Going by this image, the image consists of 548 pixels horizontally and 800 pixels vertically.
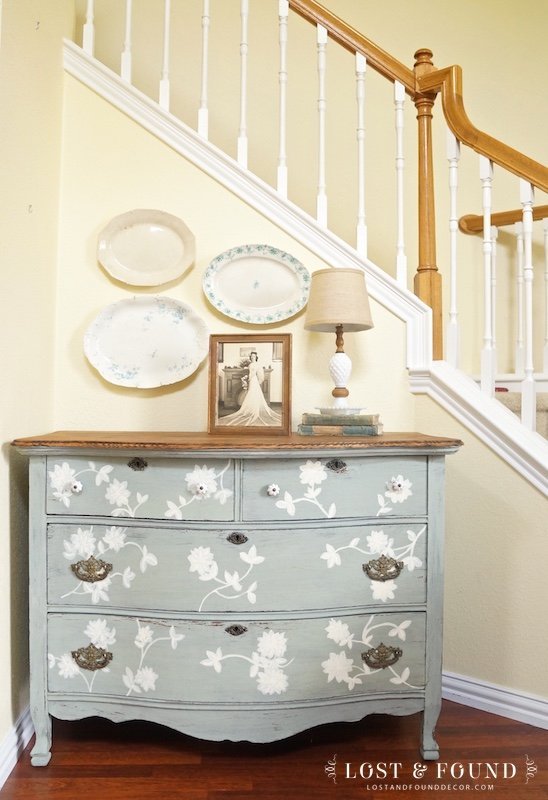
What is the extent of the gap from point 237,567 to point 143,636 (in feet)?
1.06

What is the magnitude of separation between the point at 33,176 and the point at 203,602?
4.52ft

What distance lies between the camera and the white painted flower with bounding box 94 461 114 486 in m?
1.66

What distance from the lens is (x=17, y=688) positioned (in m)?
1.75

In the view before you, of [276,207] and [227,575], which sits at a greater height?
[276,207]

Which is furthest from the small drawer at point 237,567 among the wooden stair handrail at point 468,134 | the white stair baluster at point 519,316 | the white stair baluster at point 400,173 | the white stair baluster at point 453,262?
the white stair baluster at point 519,316

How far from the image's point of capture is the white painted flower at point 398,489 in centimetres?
168

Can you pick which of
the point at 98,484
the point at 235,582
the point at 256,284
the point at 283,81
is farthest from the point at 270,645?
the point at 283,81

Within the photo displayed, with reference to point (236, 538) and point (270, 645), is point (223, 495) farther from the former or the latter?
point (270, 645)

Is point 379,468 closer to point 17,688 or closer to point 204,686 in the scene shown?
point 204,686

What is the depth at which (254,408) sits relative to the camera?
6.22ft

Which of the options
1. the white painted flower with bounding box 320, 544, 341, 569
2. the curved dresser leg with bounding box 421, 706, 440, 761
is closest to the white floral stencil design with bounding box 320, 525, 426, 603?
the white painted flower with bounding box 320, 544, 341, 569

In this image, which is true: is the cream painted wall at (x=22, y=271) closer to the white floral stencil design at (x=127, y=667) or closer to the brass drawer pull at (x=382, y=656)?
the white floral stencil design at (x=127, y=667)

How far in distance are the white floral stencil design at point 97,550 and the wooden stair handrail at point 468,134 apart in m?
1.67

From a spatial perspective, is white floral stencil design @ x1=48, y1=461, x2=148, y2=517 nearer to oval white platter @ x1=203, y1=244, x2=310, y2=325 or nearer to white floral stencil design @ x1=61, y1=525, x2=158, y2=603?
white floral stencil design @ x1=61, y1=525, x2=158, y2=603
